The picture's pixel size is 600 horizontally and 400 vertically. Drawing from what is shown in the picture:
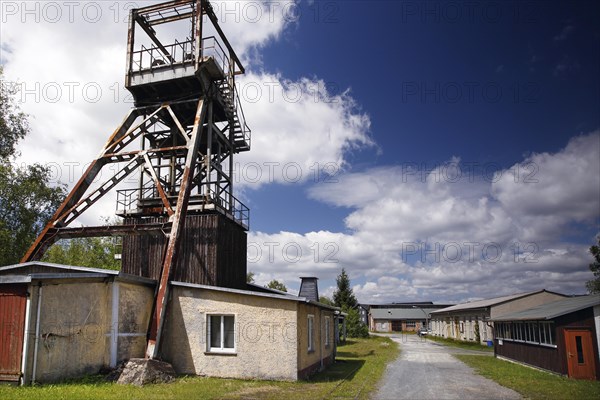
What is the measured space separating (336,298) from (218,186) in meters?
41.1

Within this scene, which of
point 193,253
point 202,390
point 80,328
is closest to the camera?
point 202,390

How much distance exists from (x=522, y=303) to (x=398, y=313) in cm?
5707

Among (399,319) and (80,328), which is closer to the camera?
(80,328)

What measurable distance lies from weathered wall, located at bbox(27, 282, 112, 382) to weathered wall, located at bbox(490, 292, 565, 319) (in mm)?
36664

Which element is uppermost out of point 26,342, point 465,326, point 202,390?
point 26,342

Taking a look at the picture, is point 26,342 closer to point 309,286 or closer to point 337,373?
point 337,373

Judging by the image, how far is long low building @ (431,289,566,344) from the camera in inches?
1615

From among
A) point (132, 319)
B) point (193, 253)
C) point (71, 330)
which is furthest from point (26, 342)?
point (193, 253)

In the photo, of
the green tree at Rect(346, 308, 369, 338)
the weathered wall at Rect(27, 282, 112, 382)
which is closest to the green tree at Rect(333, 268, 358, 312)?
the green tree at Rect(346, 308, 369, 338)

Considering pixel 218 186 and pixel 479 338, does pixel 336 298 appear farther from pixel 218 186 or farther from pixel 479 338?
pixel 218 186

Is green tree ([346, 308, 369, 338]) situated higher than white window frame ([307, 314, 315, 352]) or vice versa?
white window frame ([307, 314, 315, 352])

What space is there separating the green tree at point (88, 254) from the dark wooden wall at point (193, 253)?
26617 mm

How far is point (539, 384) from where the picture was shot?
1655 cm

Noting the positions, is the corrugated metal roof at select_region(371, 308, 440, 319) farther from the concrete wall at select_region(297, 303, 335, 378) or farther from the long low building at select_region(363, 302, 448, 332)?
the concrete wall at select_region(297, 303, 335, 378)
